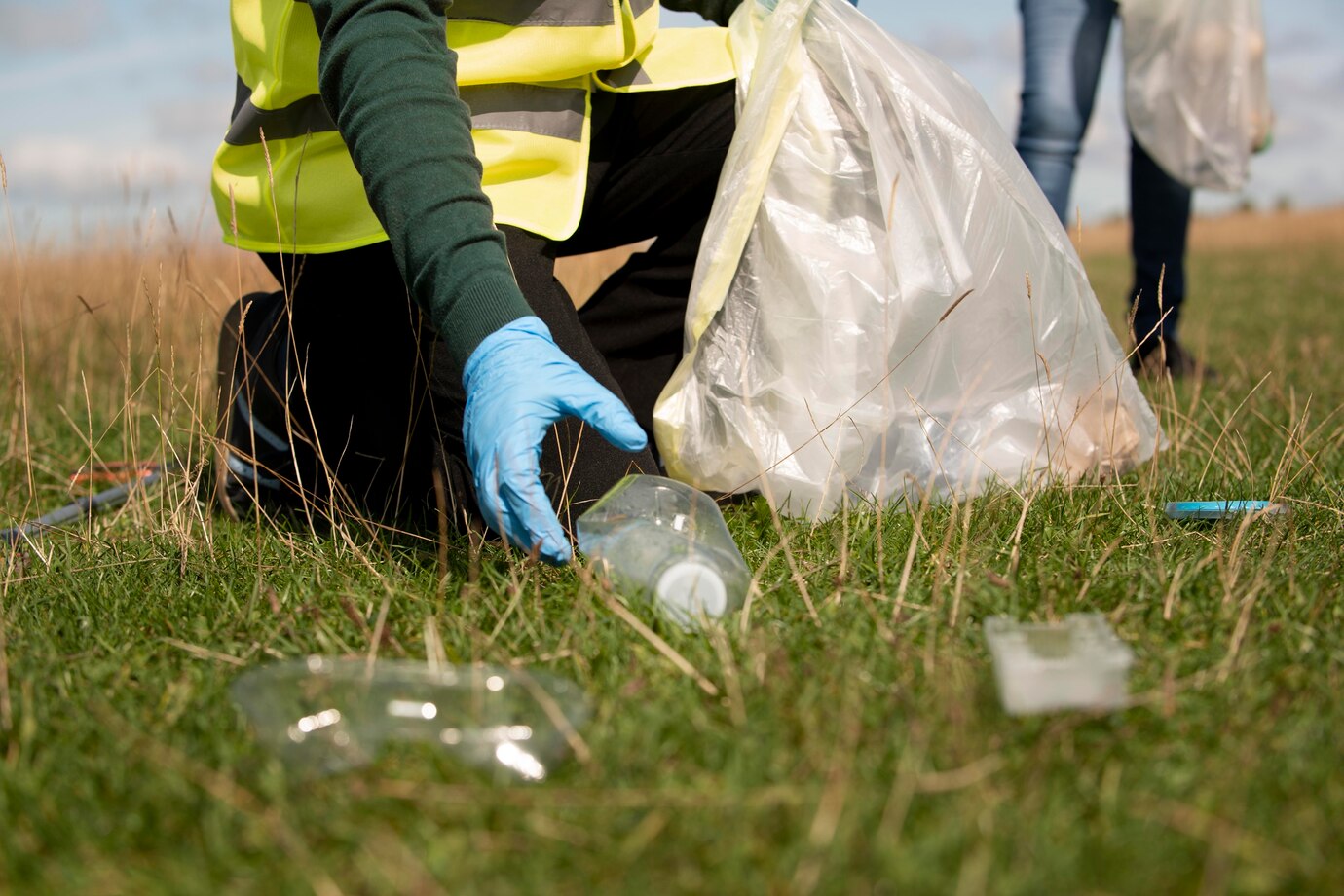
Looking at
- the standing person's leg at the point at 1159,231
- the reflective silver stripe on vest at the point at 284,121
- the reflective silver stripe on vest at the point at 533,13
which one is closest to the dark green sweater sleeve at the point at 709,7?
the reflective silver stripe on vest at the point at 533,13

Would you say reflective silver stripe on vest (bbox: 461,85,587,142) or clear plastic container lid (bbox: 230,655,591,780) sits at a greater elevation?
reflective silver stripe on vest (bbox: 461,85,587,142)

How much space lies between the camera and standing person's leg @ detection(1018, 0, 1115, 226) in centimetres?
277

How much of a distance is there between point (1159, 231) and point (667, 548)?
2.34m

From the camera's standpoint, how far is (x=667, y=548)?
4.70ft

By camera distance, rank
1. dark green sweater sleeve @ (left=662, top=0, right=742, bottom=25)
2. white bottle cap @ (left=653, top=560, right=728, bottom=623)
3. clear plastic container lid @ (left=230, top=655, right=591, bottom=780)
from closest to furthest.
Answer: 1. clear plastic container lid @ (left=230, top=655, right=591, bottom=780)
2. white bottle cap @ (left=653, top=560, right=728, bottom=623)
3. dark green sweater sleeve @ (left=662, top=0, right=742, bottom=25)

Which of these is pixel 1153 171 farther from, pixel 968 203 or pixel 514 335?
pixel 514 335

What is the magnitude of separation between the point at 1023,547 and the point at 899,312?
43 cm

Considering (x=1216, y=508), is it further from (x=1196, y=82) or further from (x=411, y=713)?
(x=1196, y=82)

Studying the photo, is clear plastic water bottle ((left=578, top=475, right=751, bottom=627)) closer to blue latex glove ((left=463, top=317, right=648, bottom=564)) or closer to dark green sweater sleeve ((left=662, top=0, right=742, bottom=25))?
blue latex glove ((left=463, top=317, right=648, bottom=564))

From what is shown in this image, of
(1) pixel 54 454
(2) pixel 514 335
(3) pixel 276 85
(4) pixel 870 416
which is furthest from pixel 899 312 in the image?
(1) pixel 54 454

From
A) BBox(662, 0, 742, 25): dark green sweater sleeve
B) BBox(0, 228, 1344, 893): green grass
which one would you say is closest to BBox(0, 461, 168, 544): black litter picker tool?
BBox(0, 228, 1344, 893): green grass

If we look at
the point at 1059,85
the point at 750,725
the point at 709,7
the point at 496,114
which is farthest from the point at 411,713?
the point at 1059,85

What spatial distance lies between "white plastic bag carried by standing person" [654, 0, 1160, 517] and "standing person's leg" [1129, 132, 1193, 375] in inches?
55.6

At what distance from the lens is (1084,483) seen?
190 centimetres
